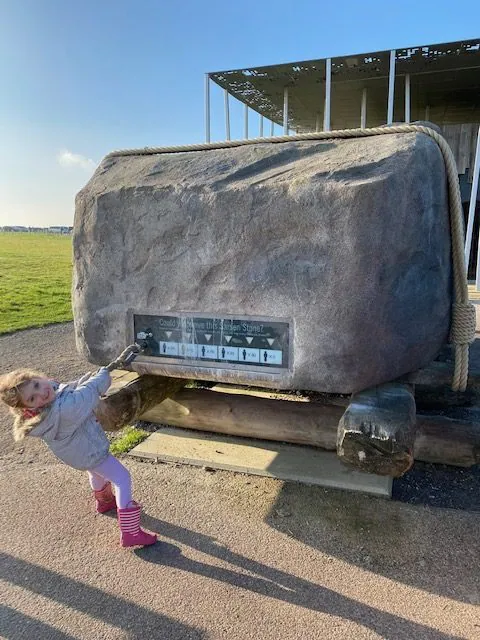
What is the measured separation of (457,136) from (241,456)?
39.5 feet

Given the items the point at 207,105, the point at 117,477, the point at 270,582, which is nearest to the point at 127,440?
the point at 117,477

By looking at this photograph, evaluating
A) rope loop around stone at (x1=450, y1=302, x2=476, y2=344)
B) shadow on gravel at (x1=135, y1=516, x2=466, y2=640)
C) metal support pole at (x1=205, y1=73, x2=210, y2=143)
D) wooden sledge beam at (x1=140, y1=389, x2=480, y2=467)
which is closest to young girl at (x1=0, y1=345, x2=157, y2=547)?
shadow on gravel at (x1=135, y1=516, x2=466, y2=640)

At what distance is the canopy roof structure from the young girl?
1114 centimetres

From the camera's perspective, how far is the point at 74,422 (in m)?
2.57

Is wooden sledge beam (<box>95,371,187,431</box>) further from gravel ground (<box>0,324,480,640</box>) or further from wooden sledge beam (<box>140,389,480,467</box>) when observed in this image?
gravel ground (<box>0,324,480,640</box>)

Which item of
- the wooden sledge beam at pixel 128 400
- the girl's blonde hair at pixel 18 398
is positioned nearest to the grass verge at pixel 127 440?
the wooden sledge beam at pixel 128 400

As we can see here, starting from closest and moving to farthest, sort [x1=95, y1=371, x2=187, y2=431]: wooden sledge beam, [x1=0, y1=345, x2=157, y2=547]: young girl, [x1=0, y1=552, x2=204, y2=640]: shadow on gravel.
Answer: [x1=0, y1=552, x2=204, y2=640]: shadow on gravel
[x1=0, y1=345, x2=157, y2=547]: young girl
[x1=95, y1=371, x2=187, y2=431]: wooden sledge beam

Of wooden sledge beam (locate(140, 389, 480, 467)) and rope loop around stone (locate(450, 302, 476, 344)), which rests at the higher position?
rope loop around stone (locate(450, 302, 476, 344))

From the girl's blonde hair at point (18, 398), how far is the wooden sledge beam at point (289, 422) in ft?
3.17

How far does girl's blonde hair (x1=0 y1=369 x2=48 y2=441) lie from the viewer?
7.86ft

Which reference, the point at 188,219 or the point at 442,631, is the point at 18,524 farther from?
the point at 442,631

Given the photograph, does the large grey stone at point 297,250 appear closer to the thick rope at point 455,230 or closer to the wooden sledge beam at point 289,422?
the thick rope at point 455,230

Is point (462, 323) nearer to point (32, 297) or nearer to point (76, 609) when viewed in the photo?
point (76, 609)

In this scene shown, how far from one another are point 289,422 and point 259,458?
0.33m
